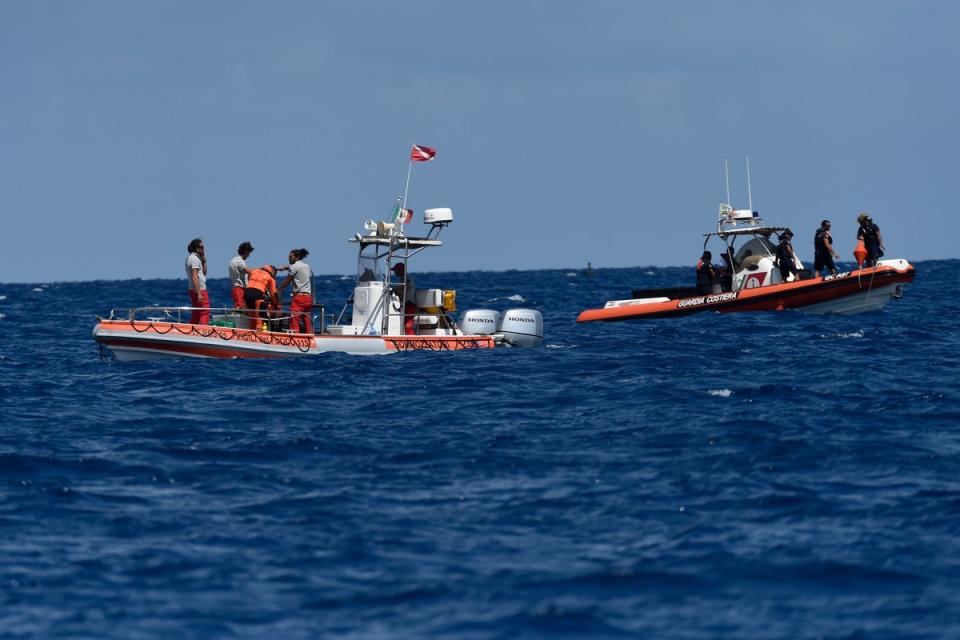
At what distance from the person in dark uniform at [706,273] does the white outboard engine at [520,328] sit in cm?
931

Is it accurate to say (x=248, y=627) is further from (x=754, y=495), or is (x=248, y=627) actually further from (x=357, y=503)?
(x=754, y=495)

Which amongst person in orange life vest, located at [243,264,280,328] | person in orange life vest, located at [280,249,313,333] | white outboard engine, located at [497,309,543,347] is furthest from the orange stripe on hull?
person in orange life vest, located at [243,264,280,328]

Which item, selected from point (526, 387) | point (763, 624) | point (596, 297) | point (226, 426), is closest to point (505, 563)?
point (763, 624)

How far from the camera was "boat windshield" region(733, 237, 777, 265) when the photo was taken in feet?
106

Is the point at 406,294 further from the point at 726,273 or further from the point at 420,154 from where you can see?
the point at 726,273

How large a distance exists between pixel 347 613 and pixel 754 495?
4.41 metres

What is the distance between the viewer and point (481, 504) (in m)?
11.1

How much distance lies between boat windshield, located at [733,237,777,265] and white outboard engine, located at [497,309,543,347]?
32.7ft

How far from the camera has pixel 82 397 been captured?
60.1 feet

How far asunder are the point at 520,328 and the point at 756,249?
10.5 m

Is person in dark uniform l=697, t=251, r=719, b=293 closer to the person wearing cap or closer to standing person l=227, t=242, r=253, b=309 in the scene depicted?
the person wearing cap

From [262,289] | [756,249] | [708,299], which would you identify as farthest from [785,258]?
[262,289]

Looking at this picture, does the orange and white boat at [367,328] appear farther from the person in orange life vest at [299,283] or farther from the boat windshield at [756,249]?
the boat windshield at [756,249]

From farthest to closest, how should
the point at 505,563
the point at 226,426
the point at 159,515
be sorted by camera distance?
the point at 226,426
the point at 159,515
the point at 505,563
